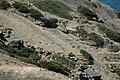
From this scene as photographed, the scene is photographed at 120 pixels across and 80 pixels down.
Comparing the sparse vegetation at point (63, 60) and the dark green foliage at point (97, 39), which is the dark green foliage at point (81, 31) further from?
the sparse vegetation at point (63, 60)

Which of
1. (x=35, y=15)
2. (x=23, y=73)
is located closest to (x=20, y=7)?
(x=35, y=15)

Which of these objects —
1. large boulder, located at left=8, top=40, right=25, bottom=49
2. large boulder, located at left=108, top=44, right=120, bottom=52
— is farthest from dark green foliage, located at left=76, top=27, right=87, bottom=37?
large boulder, located at left=8, top=40, right=25, bottom=49

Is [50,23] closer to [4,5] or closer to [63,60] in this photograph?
[4,5]

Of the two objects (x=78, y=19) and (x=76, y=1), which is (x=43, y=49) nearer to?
(x=78, y=19)

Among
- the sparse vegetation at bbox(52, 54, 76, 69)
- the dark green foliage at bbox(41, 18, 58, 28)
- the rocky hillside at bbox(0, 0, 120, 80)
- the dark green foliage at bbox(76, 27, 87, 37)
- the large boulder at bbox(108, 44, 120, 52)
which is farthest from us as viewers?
the dark green foliage at bbox(76, 27, 87, 37)

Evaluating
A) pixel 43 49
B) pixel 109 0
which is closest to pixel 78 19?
pixel 43 49

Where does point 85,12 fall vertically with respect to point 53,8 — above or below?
below

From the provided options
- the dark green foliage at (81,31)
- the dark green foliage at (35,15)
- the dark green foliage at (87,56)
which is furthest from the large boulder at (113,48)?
the dark green foliage at (35,15)

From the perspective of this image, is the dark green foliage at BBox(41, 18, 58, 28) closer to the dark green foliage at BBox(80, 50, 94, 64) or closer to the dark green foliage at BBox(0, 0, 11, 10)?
the dark green foliage at BBox(0, 0, 11, 10)
